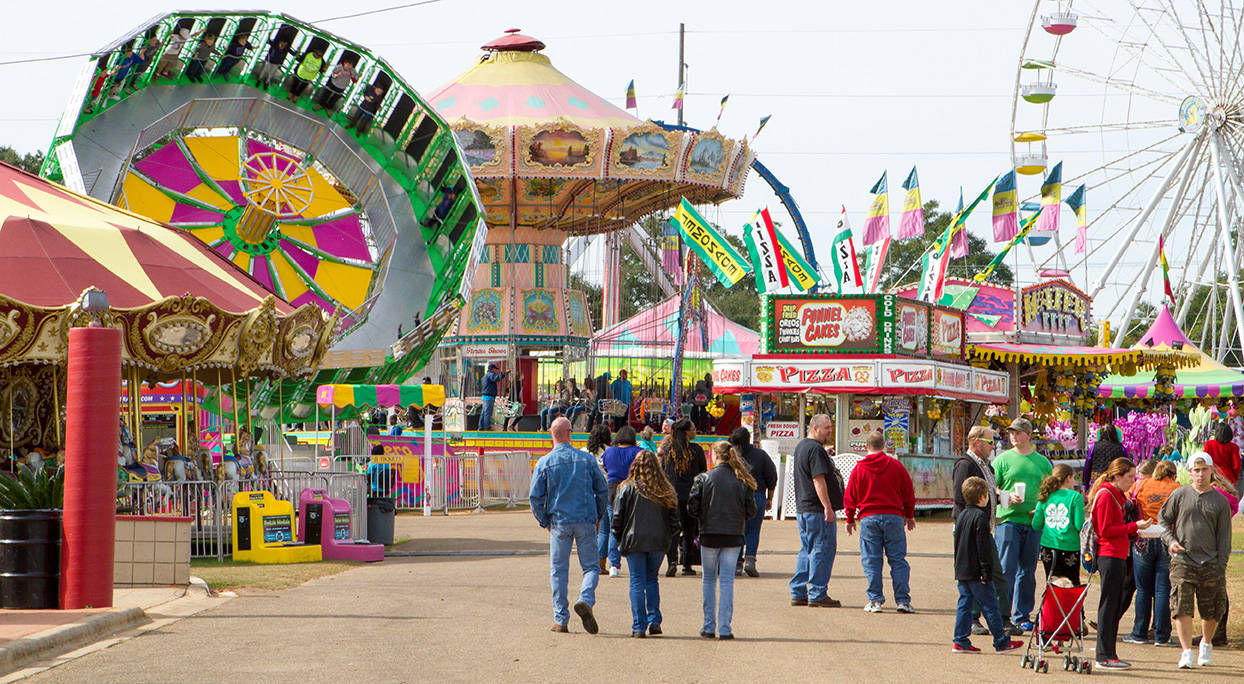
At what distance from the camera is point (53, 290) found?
14.7 meters

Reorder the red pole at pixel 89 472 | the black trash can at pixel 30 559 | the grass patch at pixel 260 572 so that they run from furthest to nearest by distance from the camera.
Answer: the grass patch at pixel 260 572 → the red pole at pixel 89 472 → the black trash can at pixel 30 559

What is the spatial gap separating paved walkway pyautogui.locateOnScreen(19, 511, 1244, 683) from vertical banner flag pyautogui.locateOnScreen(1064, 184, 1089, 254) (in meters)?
21.0

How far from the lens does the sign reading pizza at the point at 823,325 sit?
2344 centimetres

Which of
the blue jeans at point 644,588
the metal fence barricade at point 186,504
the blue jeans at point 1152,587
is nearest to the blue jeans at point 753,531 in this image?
the blue jeans at point 644,588

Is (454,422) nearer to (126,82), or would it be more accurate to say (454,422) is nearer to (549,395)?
(549,395)

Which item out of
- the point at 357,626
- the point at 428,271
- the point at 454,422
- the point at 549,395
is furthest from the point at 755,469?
the point at 549,395

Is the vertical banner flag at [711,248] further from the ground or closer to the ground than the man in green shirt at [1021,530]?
further from the ground

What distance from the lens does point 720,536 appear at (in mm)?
9891

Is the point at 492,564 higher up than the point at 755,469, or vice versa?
the point at 755,469

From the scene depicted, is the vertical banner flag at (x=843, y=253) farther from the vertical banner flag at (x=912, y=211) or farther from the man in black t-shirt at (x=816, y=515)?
the man in black t-shirt at (x=816, y=515)

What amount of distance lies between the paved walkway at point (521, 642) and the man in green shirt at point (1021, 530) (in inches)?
23.9

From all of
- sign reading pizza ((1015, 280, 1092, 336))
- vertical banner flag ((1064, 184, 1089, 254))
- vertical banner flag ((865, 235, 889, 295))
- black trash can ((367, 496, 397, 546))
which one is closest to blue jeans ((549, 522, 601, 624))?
black trash can ((367, 496, 397, 546))

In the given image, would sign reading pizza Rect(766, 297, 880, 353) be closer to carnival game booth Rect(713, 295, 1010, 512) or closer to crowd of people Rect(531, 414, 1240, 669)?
carnival game booth Rect(713, 295, 1010, 512)

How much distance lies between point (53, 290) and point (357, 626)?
6520mm
